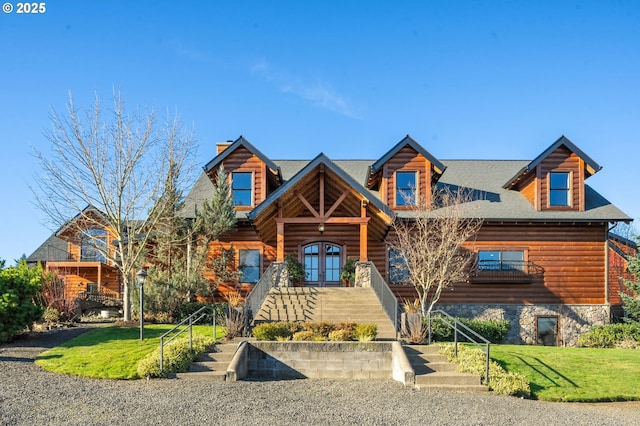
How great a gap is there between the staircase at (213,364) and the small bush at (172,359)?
181 mm

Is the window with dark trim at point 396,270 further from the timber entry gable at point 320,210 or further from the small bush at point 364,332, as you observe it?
the small bush at point 364,332

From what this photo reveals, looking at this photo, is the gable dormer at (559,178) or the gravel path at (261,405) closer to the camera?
the gravel path at (261,405)

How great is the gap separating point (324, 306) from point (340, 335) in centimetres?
386

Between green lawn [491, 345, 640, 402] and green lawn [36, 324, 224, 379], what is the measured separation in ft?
28.0

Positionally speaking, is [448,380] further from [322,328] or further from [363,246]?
[363,246]

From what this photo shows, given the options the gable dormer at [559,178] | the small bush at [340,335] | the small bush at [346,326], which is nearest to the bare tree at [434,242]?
the gable dormer at [559,178]

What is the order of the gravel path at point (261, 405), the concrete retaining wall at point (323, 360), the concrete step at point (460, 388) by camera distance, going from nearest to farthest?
the gravel path at point (261, 405) → the concrete step at point (460, 388) → the concrete retaining wall at point (323, 360)

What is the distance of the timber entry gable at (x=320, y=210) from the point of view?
62.7ft

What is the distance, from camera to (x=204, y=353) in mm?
13891

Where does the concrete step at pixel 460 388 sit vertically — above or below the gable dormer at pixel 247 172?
below

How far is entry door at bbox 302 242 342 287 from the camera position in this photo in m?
22.9

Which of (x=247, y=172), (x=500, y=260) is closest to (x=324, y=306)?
(x=247, y=172)

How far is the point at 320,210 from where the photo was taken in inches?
788

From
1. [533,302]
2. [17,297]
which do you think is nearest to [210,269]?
[17,297]
